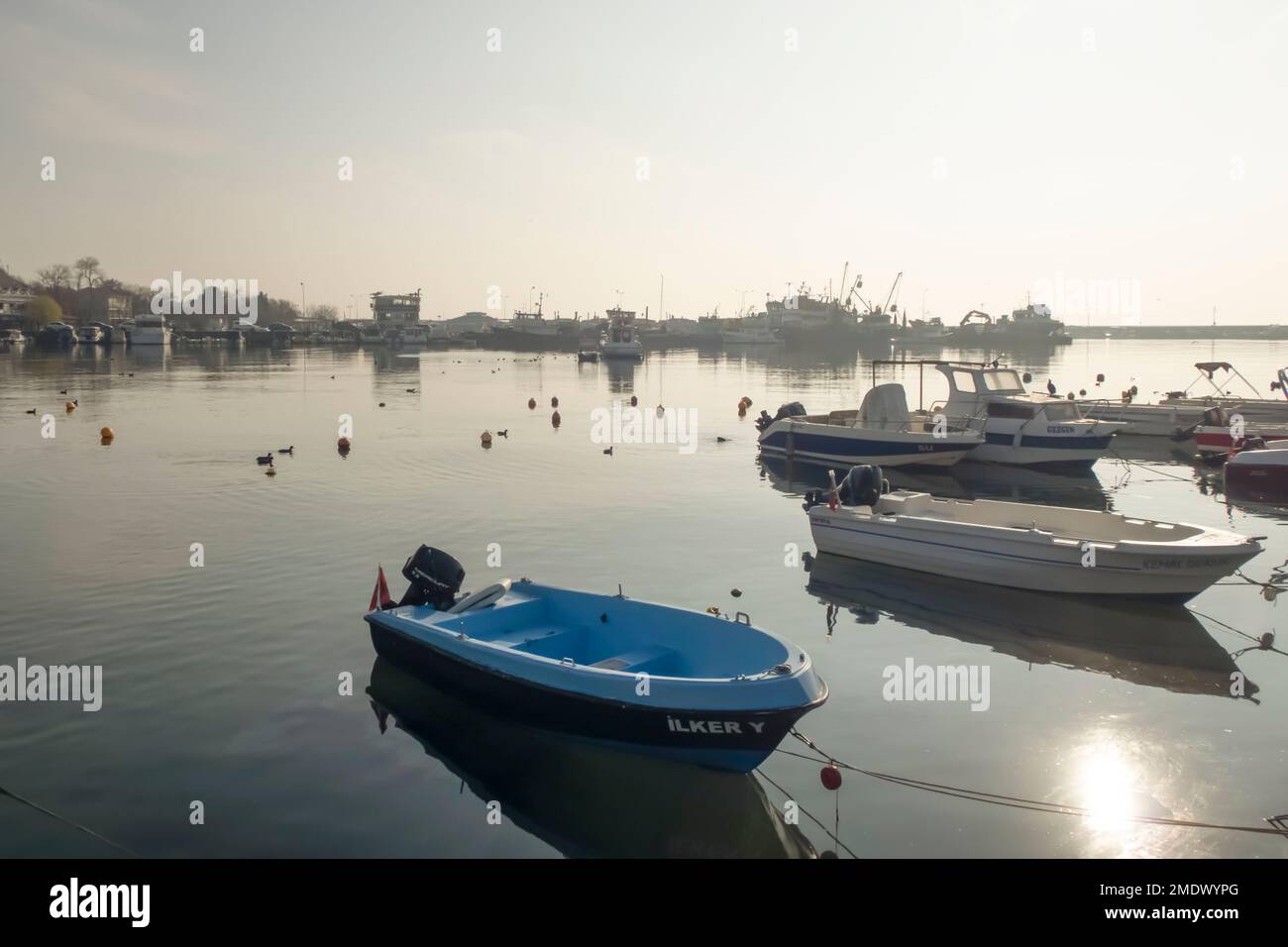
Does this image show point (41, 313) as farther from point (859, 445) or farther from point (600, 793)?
point (600, 793)

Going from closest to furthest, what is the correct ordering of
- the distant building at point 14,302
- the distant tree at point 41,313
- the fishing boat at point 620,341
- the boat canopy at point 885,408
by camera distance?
the boat canopy at point 885,408
the fishing boat at point 620,341
the distant building at point 14,302
the distant tree at point 41,313

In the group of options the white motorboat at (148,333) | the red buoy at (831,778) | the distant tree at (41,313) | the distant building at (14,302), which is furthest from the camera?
the distant tree at (41,313)

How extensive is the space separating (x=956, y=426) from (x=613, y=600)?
24241 millimetres

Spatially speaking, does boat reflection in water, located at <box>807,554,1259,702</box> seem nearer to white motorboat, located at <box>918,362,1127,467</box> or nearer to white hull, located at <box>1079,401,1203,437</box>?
white motorboat, located at <box>918,362,1127,467</box>

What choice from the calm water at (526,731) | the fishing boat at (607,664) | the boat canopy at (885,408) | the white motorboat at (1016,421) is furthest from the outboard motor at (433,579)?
the white motorboat at (1016,421)

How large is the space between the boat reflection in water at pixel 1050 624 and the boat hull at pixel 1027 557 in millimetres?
261

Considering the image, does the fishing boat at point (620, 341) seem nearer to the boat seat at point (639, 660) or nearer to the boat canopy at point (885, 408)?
the boat canopy at point (885, 408)

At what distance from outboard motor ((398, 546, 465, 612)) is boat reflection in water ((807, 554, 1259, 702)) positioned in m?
6.72

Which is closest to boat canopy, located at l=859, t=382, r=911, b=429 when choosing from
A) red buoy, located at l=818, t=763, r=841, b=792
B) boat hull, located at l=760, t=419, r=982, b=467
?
boat hull, located at l=760, t=419, r=982, b=467

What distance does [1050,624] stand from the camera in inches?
635

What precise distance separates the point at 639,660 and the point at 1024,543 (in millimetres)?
9102

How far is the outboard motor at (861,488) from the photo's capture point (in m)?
21.0

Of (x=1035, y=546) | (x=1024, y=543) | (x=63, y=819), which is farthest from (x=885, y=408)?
(x=63, y=819)
